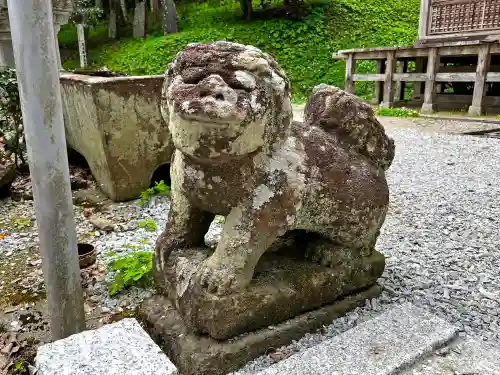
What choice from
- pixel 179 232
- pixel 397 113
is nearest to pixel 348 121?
pixel 179 232

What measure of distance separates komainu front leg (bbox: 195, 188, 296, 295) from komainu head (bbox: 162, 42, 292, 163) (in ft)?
0.79

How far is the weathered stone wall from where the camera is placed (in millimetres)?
3725

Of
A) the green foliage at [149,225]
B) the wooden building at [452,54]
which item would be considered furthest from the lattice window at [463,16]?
the green foliage at [149,225]

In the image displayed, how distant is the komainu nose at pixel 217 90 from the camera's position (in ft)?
4.57

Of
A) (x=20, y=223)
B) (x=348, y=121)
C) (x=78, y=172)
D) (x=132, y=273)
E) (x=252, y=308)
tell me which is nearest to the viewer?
(x=252, y=308)

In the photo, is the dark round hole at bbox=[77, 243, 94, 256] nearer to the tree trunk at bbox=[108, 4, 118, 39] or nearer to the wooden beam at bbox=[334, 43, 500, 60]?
the wooden beam at bbox=[334, 43, 500, 60]

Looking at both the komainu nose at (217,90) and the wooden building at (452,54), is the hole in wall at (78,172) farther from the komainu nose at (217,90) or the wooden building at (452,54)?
the wooden building at (452,54)

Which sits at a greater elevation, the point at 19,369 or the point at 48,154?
the point at 48,154

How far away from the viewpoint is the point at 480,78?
8.73 meters

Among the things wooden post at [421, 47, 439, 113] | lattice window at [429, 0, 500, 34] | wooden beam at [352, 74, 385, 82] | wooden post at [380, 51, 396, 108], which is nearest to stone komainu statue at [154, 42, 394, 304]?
wooden post at [421, 47, 439, 113]

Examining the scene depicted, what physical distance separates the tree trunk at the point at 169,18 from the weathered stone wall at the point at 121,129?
13360mm

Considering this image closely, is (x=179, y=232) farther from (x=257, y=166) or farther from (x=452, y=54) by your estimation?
(x=452, y=54)

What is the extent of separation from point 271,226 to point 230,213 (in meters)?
0.17

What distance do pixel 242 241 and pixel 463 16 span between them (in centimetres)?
1025
